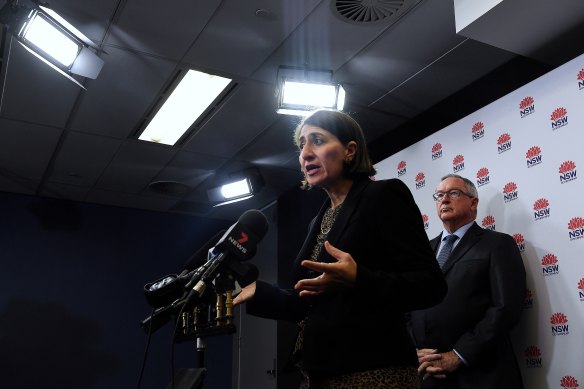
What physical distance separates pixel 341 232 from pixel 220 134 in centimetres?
338

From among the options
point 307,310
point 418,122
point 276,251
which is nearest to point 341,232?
point 307,310

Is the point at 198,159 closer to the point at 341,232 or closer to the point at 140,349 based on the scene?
the point at 140,349

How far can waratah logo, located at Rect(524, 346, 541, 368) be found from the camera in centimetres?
254

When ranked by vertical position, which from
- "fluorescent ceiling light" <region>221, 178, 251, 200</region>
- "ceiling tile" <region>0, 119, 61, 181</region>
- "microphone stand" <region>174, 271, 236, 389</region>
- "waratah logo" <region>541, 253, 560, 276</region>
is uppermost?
"ceiling tile" <region>0, 119, 61, 181</region>

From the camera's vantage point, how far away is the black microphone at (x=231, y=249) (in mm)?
1214

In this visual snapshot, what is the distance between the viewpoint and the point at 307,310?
1397 millimetres

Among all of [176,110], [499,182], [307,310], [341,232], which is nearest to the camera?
[341,232]

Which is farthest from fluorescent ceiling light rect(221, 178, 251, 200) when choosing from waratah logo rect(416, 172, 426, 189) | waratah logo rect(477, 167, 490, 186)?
waratah logo rect(477, 167, 490, 186)

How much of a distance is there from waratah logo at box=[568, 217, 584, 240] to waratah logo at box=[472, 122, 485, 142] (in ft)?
2.64

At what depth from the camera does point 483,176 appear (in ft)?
10.1

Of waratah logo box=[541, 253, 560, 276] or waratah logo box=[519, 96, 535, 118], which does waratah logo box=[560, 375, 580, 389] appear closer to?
waratah logo box=[541, 253, 560, 276]

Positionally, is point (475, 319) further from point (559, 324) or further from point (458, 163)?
point (458, 163)

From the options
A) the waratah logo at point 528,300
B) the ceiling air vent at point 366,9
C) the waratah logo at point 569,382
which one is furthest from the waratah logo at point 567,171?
the ceiling air vent at point 366,9

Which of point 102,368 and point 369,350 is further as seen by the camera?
point 102,368
